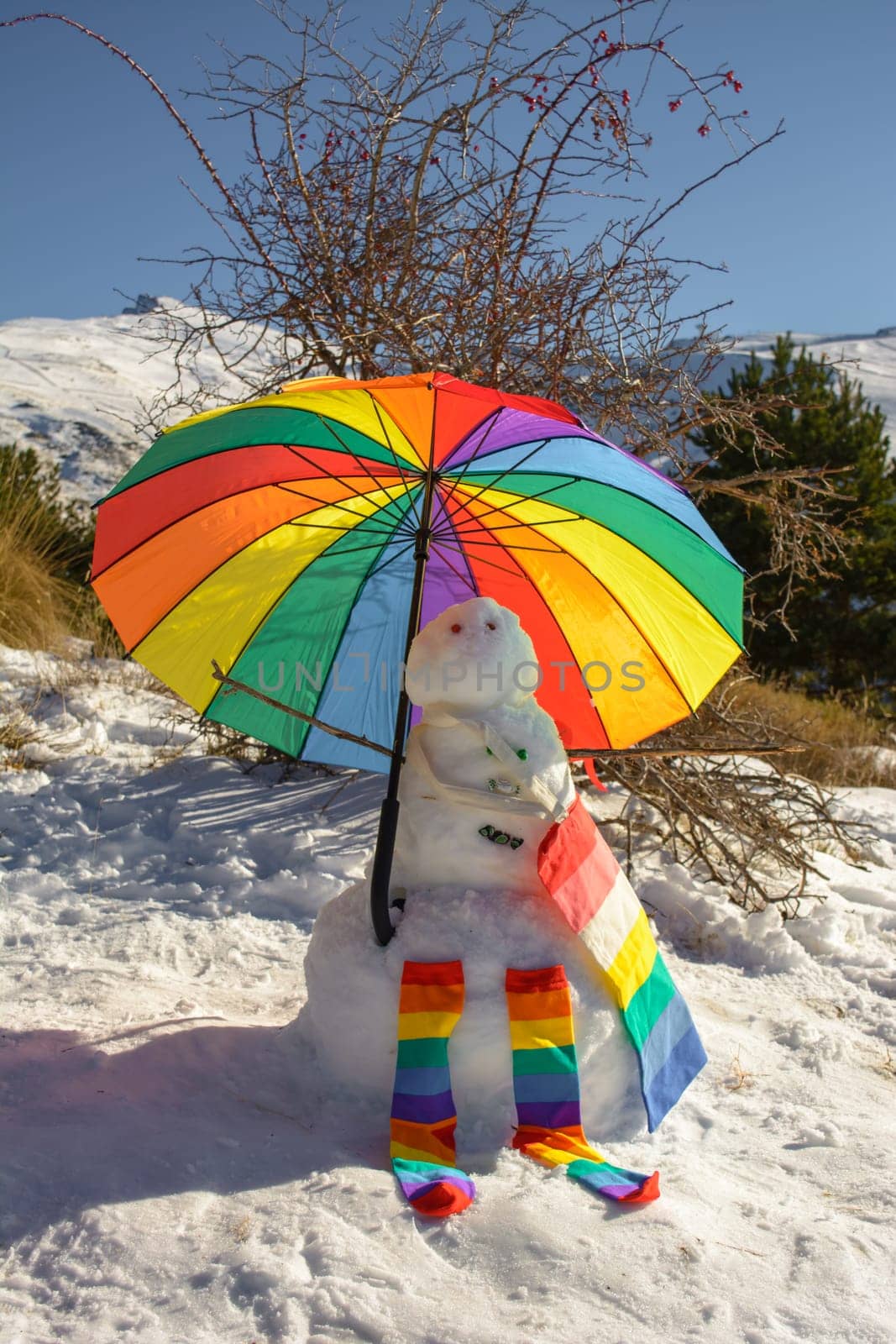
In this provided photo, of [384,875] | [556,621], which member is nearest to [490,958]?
[384,875]

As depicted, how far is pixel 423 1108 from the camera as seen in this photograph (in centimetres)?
235

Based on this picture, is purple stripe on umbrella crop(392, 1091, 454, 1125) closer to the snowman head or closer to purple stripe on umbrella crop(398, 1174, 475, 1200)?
purple stripe on umbrella crop(398, 1174, 475, 1200)

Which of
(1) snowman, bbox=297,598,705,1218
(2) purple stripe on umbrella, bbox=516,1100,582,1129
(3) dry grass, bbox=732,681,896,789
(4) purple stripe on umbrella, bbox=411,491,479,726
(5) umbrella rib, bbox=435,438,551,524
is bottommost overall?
(3) dry grass, bbox=732,681,896,789

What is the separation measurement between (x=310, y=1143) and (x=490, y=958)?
626 millimetres

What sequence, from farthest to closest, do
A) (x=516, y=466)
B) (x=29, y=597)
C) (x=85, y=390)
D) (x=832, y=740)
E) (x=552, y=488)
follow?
(x=85, y=390) < (x=832, y=740) < (x=29, y=597) < (x=552, y=488) < (x=516, y=466)

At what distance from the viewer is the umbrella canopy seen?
2.61 meters

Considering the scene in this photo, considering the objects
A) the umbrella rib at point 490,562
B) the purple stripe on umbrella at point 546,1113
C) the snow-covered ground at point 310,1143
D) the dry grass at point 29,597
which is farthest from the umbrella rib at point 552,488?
the dry grass at point 29,597

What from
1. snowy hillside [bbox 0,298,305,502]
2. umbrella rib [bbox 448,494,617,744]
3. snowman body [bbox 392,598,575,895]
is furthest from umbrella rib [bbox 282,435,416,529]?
snowy hillside [bbox 0,298,305,502]

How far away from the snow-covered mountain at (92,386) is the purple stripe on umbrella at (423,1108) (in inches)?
106

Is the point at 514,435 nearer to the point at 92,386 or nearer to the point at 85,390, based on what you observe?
the point at 85,390

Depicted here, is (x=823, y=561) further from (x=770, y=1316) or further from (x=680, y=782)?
(x=770, y=1316)

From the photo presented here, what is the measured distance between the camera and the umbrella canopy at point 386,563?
261 cm

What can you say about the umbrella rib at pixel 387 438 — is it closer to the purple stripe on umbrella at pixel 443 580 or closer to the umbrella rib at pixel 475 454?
the umbrella rib at pixel 475 454

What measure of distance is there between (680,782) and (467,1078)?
2.67m
